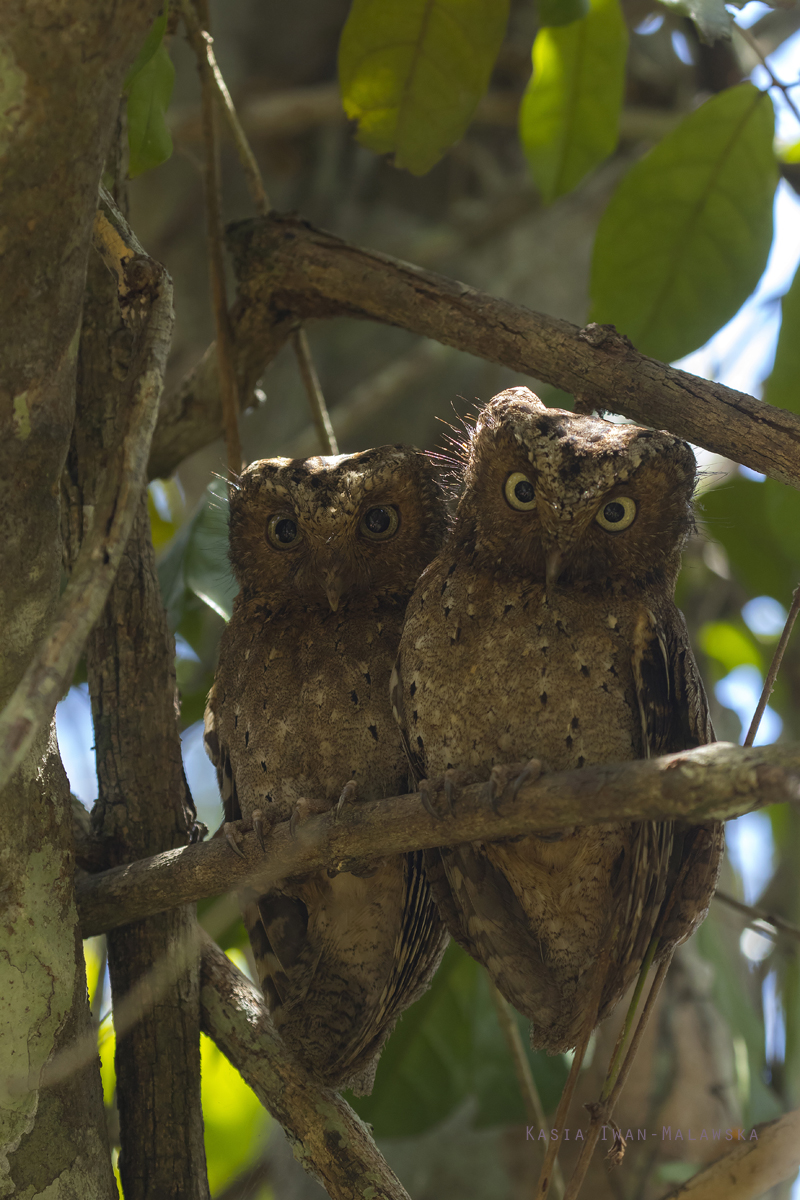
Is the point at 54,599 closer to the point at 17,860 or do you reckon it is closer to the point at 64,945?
the point at 17,860

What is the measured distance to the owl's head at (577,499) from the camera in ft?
5.76

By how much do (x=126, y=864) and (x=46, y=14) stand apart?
1.35 meters

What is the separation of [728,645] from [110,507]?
342cm

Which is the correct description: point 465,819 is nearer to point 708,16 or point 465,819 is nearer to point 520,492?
point 520,492

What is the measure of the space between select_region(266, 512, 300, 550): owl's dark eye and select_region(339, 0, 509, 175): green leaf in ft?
3.13

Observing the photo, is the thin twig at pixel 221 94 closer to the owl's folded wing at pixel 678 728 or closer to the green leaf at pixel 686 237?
the green leaf at pixel 686 237

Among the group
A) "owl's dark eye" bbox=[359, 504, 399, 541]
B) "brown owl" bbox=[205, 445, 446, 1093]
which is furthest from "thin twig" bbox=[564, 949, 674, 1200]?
"owl's dark eye" bbox=[359, 504, 399, 541]

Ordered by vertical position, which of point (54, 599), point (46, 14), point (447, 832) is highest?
point (46, 14)

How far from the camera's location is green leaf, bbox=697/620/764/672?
4113mm

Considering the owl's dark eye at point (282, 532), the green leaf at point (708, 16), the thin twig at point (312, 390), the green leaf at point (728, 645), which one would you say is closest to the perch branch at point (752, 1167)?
the owl's dark eye at point (282, 532)

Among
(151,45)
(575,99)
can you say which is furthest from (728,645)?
(151,45)

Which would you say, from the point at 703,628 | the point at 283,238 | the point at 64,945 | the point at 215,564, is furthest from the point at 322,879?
the point at 703,628

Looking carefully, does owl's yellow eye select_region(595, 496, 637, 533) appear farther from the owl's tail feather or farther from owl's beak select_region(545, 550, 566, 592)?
the owl's tail feather

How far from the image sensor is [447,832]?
4.97 ft
